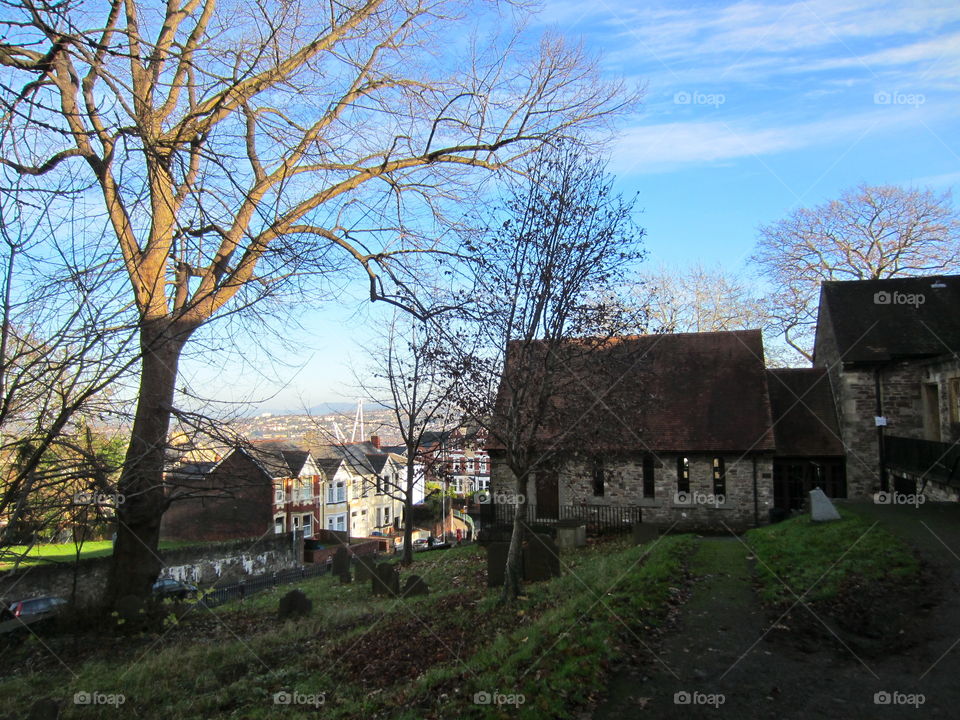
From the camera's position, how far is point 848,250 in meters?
31.6

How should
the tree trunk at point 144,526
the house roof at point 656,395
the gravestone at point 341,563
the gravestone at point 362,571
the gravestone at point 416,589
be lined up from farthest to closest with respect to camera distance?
1. the gravestone at point 341,563
2. the gravestone at point 362,571
3. the gravestone at point 416,589
4. the house roof at point 656,395
5. the tree trunk at point 144,526

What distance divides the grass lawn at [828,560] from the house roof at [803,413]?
7.95m

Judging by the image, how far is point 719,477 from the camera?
876 inches

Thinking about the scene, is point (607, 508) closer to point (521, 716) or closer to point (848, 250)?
point (521, 716)

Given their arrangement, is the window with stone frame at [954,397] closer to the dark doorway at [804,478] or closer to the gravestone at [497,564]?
the dark doorway at [804,478]

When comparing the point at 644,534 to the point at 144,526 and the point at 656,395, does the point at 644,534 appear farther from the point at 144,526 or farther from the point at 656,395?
the point at 144,526

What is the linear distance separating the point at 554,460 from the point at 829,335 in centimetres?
1546

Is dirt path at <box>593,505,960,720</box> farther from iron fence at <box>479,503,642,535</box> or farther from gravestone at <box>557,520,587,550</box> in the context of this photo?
iron fence at <box>479,503,642,535</box>

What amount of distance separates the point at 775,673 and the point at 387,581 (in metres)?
9.32

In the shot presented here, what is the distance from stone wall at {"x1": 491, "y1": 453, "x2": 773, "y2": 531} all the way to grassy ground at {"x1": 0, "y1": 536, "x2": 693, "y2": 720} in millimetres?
9850

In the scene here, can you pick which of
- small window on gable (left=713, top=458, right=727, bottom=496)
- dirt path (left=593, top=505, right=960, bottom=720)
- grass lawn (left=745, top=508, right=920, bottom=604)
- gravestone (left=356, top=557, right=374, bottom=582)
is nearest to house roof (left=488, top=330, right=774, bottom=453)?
small window on gable (left=713, top=458, right=727, bottom=496)

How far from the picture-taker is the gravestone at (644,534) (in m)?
17.5

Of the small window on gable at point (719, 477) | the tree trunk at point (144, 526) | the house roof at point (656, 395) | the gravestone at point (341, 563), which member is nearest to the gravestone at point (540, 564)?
the house roof at point (656, 395)

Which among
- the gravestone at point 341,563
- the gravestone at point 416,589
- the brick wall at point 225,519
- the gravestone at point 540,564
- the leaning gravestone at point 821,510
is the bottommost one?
the brick wall at point 225,519
